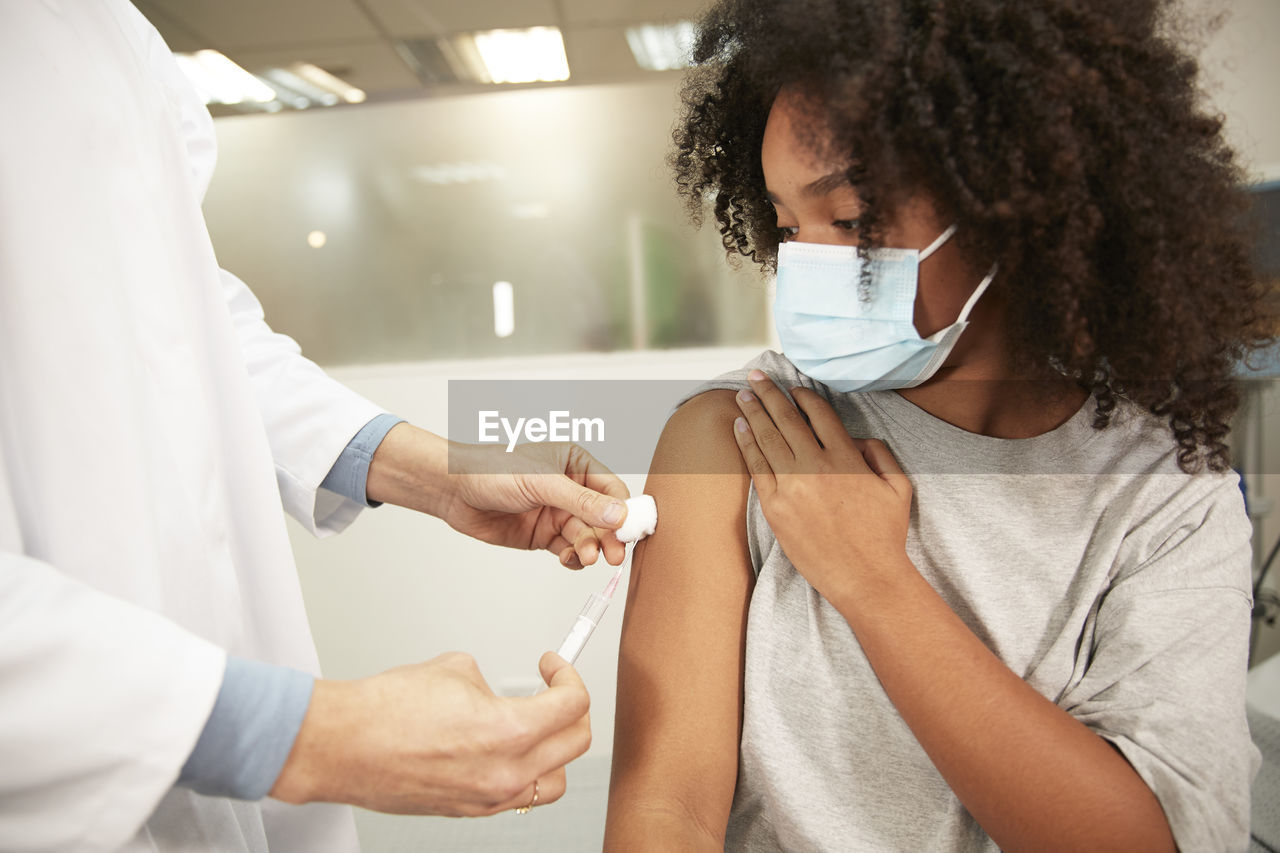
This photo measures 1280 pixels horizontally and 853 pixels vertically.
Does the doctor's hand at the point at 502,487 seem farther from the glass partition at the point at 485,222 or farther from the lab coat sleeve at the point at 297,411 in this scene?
the glass partition at the point at 485,222

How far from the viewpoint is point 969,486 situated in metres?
1.02

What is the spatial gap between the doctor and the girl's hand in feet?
0.66

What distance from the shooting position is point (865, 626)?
87cm

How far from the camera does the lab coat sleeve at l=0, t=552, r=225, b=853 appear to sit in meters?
0.54

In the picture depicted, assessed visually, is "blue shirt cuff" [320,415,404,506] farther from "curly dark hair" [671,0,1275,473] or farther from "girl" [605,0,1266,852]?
"curly dark hair" [671,0,1275,473]

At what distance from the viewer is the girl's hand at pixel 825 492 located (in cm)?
91

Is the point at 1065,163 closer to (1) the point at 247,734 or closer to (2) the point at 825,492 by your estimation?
(2) the point at 825,492

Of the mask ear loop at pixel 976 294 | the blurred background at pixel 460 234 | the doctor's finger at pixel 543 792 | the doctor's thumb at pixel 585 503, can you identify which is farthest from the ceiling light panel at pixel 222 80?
the doctor's finger at pixel 543 792

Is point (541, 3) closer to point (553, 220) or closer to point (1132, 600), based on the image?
point (553, 220)

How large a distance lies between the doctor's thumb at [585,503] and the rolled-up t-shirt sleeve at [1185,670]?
1.81 ft

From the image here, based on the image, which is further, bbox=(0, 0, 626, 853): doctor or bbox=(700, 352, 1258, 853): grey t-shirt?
bbox=(700, 352, 1258, 853): grey t-shirt

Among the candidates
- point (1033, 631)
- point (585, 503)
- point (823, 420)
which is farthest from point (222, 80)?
point (1033, 631)

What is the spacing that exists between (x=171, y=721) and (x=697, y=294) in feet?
6.38

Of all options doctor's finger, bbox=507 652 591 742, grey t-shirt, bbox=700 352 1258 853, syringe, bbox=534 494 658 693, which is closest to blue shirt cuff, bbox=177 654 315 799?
doctor's finger, bbox=507 652 591 742
